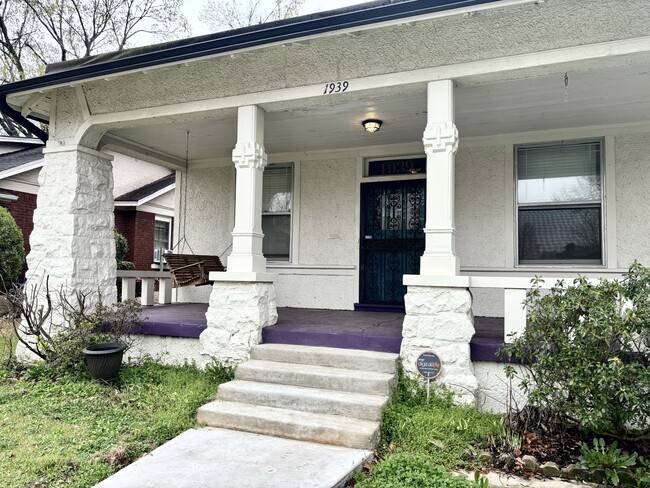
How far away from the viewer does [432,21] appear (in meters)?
4.03

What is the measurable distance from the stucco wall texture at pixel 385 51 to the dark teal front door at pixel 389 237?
97.3 inches

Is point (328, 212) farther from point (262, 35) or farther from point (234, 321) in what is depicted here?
point (262, 35)

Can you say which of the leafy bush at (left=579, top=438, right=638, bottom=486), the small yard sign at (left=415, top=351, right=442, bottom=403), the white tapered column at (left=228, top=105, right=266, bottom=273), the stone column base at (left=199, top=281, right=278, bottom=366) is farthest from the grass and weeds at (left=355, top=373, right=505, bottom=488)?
the white tapered column at (left=228, top=105, right=266, bottom=273)

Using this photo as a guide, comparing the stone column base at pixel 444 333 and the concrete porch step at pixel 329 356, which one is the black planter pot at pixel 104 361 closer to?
the concrete porch step at pixel 329 356

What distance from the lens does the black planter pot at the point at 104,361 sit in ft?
15.1

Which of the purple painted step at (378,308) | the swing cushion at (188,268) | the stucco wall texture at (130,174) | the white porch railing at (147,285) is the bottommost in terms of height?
the purple painted step at (378,308)

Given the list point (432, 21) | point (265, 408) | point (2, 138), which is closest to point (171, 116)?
point (432, 21)

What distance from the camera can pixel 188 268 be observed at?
6523mm

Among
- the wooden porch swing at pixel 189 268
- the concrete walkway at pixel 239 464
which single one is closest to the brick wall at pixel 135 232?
the wooden porch swing at pixel 189 268

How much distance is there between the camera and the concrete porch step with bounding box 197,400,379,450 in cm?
343

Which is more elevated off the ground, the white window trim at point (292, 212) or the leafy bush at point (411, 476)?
the white window trim at point (292, 212)

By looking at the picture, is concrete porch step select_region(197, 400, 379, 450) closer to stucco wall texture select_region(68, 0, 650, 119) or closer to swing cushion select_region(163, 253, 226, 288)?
swing cushion select_region(163, 253, 226, 288)

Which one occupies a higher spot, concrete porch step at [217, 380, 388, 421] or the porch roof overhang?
the porch roof overhang

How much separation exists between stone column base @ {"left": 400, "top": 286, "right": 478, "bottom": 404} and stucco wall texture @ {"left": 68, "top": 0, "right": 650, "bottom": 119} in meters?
2.03
